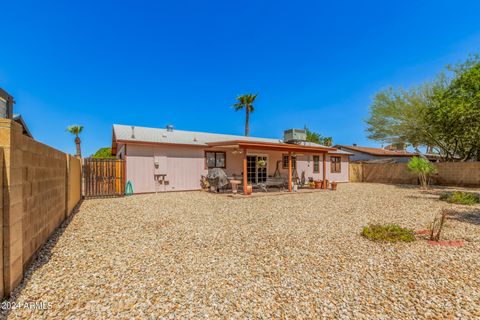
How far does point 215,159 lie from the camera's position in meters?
14.2

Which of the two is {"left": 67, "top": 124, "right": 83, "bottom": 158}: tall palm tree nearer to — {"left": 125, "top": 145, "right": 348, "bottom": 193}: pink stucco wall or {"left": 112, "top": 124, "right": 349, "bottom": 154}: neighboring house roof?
{"left": 112, "top": 124, "right": 349, "bottom": 154}: neighboring house roof

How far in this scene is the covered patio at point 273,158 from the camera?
1141cm

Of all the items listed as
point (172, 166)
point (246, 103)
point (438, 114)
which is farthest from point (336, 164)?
point (172, 166)

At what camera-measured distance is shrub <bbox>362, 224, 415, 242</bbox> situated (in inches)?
180

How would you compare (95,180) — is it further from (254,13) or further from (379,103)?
(379,103)

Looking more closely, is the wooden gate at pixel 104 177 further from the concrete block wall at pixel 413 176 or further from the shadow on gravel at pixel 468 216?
the concrete block wall at pixel 413 176

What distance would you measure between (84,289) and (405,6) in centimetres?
1505

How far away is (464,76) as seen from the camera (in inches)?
576

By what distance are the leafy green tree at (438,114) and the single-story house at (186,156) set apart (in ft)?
28.8

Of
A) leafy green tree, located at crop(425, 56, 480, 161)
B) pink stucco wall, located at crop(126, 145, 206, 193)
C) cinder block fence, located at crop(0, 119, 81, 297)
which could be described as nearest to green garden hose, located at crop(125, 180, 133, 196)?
pink stucco wall, located at crop(126, 145, 206, 193)

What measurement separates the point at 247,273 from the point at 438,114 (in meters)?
17.9

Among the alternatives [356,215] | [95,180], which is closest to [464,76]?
[356,215]

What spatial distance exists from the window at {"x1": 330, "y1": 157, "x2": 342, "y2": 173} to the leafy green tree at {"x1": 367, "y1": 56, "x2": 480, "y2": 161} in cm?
534

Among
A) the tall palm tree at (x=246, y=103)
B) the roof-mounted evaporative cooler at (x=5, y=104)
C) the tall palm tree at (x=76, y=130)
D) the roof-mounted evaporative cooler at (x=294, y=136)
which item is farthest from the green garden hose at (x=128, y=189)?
the tall palm tree at (x=76, y=130)
